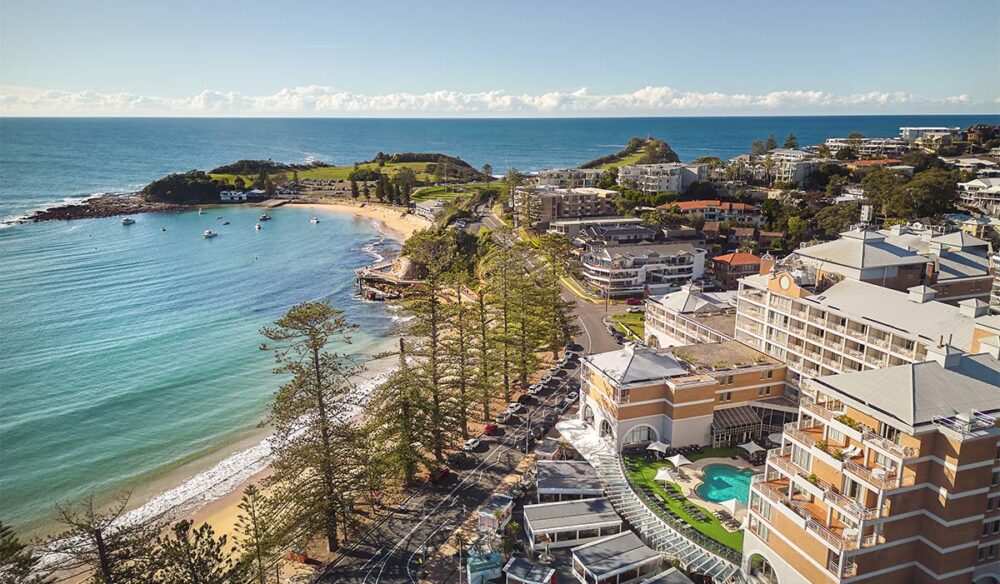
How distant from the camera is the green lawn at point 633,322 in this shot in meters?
58.0

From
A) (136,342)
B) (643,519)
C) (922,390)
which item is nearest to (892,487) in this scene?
(922,390)

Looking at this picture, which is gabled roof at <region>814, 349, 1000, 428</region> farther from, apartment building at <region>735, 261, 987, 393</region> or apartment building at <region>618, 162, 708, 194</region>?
apartment building at <region>618, 162, 708, 194</region>

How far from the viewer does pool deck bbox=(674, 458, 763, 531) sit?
29562 millimetres

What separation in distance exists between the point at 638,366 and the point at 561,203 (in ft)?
220

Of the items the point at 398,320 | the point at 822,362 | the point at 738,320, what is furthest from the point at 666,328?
the point at 398,320

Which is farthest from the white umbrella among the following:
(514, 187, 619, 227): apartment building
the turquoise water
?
(514, 187, 619, 227): apartment building

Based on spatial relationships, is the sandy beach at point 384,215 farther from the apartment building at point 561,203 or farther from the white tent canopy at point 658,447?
the white tent canopy at point 658,447

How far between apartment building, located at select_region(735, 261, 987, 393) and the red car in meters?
23.1

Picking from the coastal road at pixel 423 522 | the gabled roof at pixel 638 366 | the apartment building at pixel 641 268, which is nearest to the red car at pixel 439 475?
the coastal road at pixel 423 522

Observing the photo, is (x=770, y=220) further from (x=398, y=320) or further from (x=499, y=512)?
(x=499, y=512)

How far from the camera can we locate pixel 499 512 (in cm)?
3033

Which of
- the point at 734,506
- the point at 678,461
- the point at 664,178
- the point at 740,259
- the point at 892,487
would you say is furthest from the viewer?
the point at 664,178

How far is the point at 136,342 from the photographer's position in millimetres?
60562

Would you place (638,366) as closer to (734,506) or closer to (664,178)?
(734,506)
